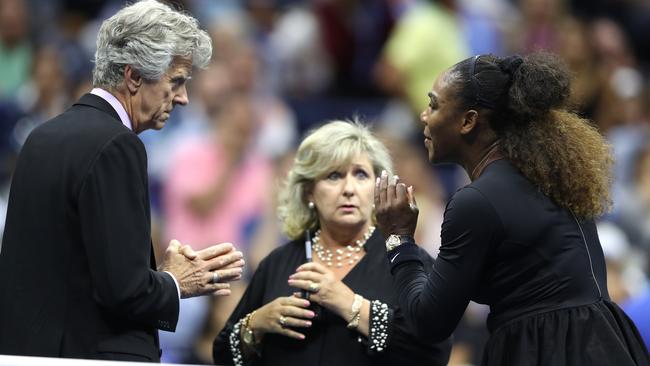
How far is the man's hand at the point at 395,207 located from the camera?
3.80 metres

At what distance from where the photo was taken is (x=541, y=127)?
3570 mm

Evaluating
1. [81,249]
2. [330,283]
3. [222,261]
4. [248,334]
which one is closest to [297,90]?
[248,334]

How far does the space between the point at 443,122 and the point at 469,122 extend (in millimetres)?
85

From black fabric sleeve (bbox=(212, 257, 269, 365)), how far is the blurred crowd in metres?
2.32

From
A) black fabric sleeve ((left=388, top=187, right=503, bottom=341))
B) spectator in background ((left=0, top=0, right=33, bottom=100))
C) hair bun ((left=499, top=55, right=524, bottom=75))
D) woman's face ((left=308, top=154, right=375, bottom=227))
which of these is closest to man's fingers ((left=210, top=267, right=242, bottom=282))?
black fabric sleeve ((left=388, top=187, right=503, bottom=341))

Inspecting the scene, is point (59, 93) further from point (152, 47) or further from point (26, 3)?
point (152, 47)

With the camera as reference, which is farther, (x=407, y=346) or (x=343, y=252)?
(x=343, y=252)

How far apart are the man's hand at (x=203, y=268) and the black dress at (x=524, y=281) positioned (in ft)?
2.08

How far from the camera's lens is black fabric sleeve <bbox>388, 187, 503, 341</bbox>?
3463 millimetres

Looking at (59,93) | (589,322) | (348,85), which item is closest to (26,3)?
(59,93)

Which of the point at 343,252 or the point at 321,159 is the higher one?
the point at 321,159

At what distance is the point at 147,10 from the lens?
12.1 ft

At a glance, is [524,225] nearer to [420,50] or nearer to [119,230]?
[119,230]

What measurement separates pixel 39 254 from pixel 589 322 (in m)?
1.64
